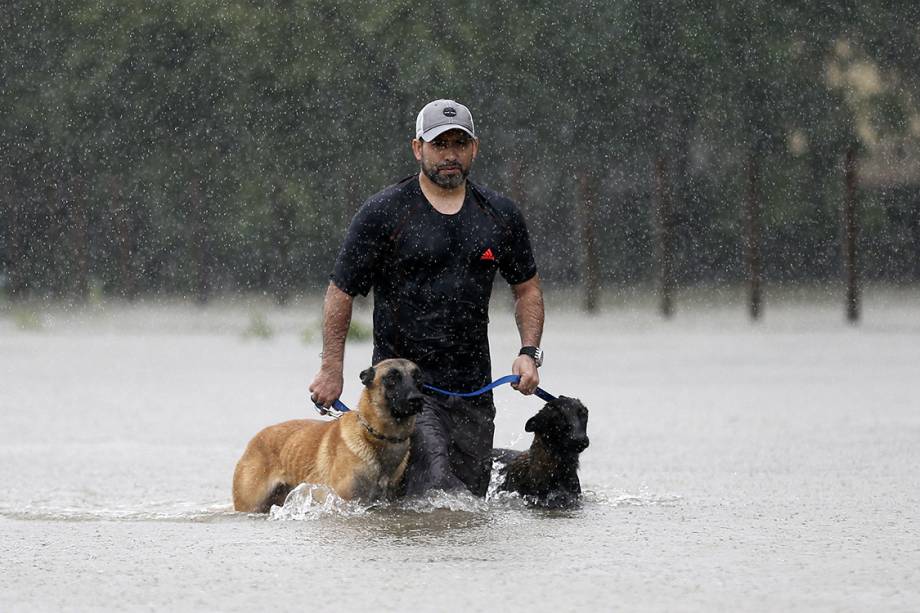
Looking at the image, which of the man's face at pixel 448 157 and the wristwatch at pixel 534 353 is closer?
the man's face at pixel 448 157

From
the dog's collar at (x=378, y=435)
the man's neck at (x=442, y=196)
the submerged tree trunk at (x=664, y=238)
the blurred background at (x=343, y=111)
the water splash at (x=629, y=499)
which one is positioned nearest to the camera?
the dog's collar at (x=378, y=435)

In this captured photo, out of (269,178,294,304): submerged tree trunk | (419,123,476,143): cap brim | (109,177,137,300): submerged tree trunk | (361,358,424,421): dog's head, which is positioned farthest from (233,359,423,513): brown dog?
(109,177,137,300): submerged tree trunk

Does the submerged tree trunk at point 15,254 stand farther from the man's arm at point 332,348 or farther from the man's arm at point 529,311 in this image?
the man's arm at point 332,348

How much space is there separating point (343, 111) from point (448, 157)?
28.3 m

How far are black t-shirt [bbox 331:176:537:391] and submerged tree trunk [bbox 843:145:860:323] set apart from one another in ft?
56.8

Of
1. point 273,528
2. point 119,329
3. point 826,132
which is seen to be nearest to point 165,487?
point 273,528

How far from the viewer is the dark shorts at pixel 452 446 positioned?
28.6 ft

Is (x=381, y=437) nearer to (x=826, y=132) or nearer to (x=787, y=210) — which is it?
(x=787, y=210)

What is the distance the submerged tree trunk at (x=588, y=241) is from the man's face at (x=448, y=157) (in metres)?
20.1

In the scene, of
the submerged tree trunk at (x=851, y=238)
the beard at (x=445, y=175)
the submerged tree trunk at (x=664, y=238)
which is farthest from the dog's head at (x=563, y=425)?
the submerged tree trunk at (x=664, y=238)

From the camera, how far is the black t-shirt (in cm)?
872

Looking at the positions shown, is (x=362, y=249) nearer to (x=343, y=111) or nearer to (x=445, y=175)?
(x=445, y=175)

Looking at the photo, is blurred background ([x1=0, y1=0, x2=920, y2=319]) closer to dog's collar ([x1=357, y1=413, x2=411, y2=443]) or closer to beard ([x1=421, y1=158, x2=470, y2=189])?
beard ([x1=421, y1=158, x2=470, y2=189])

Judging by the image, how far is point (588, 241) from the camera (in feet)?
94.6
